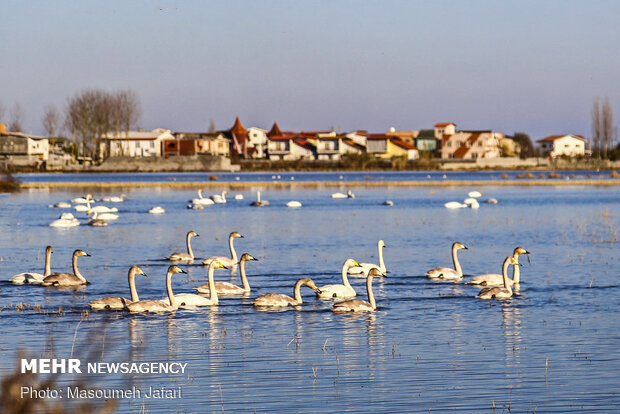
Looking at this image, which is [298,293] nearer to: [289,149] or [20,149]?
[20,149]

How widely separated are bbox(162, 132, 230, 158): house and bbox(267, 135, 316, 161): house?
800 centimetres

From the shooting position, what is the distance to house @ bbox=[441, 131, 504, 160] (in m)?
160

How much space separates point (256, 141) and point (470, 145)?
38.8 m

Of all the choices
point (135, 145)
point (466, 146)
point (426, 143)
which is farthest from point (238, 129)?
point (466, 146)

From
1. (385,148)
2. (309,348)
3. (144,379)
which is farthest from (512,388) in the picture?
(385,148)

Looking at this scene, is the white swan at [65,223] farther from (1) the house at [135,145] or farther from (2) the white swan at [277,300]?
(1) the house at [135,145]

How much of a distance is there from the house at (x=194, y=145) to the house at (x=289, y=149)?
26.3ft

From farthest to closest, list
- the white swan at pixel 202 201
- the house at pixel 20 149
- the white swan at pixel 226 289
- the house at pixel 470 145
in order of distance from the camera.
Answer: the house at pixel 470 145 → the house at pixel 20 149 → the white swan at pixel 202 201 → the white swan at pixel 226 289

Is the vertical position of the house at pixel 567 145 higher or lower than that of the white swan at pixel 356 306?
higher

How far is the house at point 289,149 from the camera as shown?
6289 inches

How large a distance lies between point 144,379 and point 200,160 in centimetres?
13570

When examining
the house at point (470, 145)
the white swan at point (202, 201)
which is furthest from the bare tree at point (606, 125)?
the white swan at point (202, 201)

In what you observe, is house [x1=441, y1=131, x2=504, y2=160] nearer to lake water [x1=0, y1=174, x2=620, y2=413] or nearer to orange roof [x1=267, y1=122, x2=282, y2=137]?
orange roof [x1=267, y1=122, x2=282, y2=137]

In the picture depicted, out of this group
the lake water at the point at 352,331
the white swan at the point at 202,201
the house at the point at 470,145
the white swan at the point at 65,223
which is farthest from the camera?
the house at the point at 470,145
